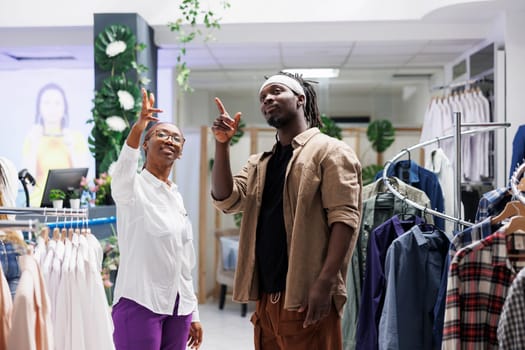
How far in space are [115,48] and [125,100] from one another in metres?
0.46

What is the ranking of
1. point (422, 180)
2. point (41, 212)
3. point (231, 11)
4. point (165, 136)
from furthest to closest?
point (231, 11)
point (422, 180)
point (165, 136)
point (41, 212)

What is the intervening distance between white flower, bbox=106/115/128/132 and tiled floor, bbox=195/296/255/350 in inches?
77.1

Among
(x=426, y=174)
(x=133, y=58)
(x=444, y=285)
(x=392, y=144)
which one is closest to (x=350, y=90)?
(x=392, y=144)

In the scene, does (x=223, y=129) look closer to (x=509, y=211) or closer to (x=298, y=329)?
(x=298, y=329)

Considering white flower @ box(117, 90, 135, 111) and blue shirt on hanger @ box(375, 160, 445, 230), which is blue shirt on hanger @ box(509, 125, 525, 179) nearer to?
blue shirt on hanger @ box(375, 160, 445, 230)

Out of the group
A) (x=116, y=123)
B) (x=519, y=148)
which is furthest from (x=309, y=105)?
(x=116, y=123)

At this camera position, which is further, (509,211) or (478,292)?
(509,211)

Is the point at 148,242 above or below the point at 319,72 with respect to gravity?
below

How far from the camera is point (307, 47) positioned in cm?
638

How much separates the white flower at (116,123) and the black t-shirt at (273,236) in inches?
129

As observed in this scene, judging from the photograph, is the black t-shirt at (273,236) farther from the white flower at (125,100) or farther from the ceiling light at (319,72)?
the ceiling light at (319,72)

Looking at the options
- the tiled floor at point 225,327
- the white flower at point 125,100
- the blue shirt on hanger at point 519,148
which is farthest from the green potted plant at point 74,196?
the blue shirt on hanger at point 519,148

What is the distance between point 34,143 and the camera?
772 cm

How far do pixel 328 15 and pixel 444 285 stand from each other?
11.6ft
